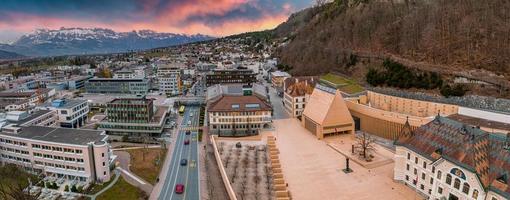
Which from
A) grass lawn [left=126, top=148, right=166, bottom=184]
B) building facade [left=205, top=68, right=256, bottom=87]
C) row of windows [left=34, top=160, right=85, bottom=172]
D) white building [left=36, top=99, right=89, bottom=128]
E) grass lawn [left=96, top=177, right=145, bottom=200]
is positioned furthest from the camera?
building facade [left=205, top=68, right=256, bottom=87]

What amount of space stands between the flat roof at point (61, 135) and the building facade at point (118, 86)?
2199 inches

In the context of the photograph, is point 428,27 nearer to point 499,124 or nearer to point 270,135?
point 499,124

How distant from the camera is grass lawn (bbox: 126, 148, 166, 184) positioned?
43.9 m

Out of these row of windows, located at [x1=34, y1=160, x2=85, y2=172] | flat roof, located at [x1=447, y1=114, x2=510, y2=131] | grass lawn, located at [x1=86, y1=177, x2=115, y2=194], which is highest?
flat roof, located at [x1=447, y1=114, x2=510, y2=131]

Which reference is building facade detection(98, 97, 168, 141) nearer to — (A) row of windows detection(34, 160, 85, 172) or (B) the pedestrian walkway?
(B) the pedestrian walkway

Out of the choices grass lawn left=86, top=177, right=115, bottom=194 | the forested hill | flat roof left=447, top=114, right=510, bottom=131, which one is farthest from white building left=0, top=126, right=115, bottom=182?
the forested hill

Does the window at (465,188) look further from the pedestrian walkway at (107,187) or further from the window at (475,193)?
the pedestrian walkway at (107,187)

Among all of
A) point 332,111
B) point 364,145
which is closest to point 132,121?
point 332,111

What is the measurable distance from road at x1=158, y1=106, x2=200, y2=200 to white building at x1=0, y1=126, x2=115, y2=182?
8378 millimetres

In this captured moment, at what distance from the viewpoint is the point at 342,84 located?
76.8m

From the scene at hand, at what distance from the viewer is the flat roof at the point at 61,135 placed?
42.9 meters

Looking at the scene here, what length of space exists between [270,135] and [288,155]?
9527 mm

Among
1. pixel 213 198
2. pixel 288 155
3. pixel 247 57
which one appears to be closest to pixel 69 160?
pixel 213 198

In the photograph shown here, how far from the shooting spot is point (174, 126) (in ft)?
217
